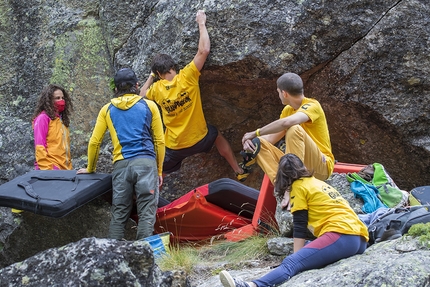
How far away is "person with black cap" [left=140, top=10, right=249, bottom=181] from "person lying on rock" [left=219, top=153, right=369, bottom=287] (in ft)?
6.94

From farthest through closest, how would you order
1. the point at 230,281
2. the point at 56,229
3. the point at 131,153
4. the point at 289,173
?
1. the point at 56,229
2. the point at 131,153
3. the point at 289,173
4. the point at 230,281

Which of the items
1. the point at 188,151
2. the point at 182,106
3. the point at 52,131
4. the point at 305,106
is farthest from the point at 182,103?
the point at 305,106

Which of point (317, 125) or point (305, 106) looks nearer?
point (305, 106)

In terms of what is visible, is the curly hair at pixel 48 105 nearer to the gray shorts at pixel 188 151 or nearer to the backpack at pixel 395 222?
the gray shorts at pixel 188 151

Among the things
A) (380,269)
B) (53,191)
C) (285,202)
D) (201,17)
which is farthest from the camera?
(201,17)

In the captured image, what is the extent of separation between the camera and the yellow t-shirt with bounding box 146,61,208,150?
7.58m

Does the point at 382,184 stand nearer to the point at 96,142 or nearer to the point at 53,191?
the point at 96,142

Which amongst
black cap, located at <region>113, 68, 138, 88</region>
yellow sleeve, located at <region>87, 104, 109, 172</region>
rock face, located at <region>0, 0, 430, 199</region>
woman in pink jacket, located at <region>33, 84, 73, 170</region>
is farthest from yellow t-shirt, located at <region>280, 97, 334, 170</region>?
woman in pink jacket, located at <region>33, 84, 73, 170</region>

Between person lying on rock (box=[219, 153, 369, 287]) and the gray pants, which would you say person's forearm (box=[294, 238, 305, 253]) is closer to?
person lying on rock (box=[219, 153, 369, 287])

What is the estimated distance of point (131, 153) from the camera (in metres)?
6.50

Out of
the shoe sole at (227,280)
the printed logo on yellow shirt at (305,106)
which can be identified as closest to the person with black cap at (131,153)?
the printed logo on yellow shirt at (305,106)

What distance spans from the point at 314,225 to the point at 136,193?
2.08 meters

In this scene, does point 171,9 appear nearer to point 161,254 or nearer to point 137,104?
point 137,104

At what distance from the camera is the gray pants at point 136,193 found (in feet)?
20.8
